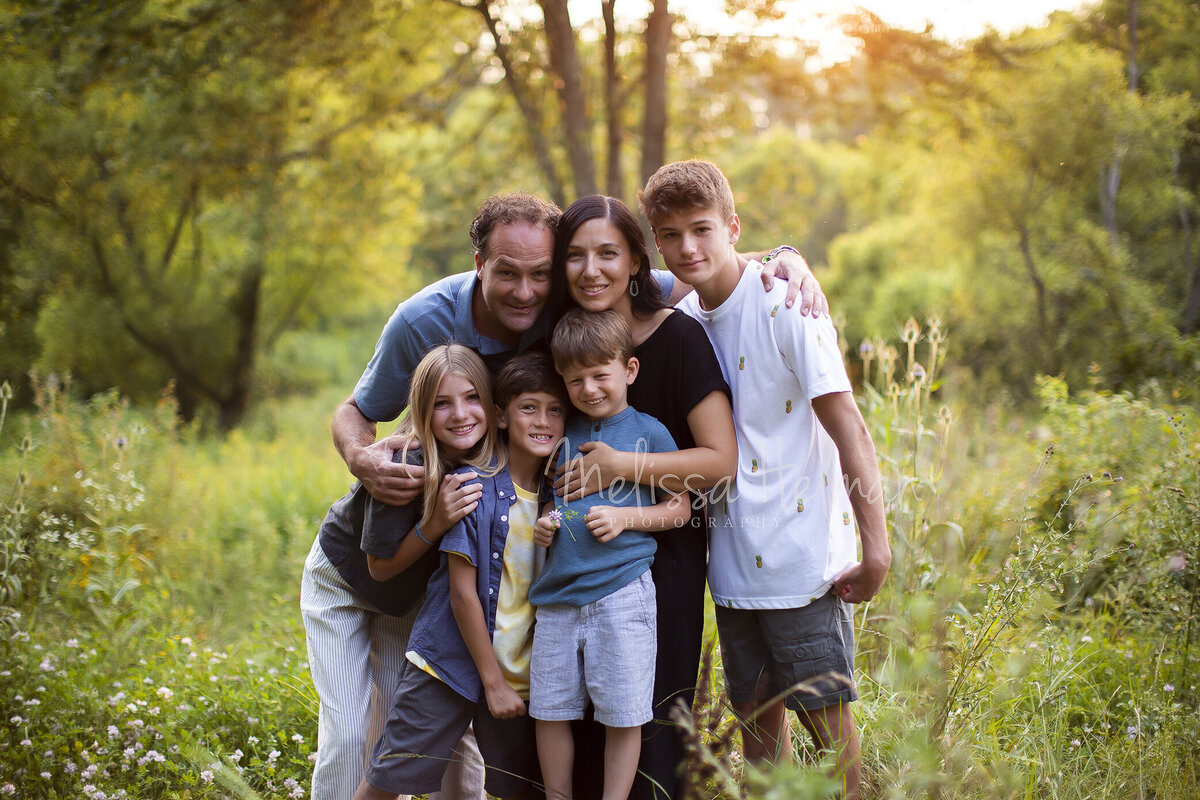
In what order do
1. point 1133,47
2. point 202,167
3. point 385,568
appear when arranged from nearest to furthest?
point 385,568, point 202,167, point 1133,47

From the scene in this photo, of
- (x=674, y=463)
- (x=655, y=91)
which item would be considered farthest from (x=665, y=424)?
(x=655, y=91)

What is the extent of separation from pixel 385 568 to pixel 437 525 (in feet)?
0.78

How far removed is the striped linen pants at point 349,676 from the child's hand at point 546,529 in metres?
0.63

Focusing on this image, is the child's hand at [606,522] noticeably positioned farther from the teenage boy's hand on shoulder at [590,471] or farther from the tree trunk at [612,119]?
the tree trunk at [612,119]

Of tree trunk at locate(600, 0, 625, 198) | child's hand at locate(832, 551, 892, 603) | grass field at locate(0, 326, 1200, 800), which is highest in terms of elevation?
tree trunk at locate(600, 0, 625, 198)

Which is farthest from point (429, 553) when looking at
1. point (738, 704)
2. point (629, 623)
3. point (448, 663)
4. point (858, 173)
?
point (858, 173)

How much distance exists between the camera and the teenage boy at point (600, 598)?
214 centimetres

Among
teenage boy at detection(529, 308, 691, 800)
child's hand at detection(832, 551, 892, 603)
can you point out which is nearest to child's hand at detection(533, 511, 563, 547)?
teenage boy at detection(529, 308, 691, 800)

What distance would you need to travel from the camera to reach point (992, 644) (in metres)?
2.28

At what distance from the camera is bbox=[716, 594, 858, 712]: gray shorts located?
2.27m

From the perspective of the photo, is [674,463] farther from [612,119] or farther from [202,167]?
[202,167]

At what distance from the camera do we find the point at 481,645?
2189mm

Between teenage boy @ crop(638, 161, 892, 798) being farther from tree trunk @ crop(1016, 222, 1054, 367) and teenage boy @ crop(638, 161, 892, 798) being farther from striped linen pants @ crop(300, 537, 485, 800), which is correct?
tree trunk @ crop(1016, 222, 1054, 367)

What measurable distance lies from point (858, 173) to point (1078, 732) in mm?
18531
